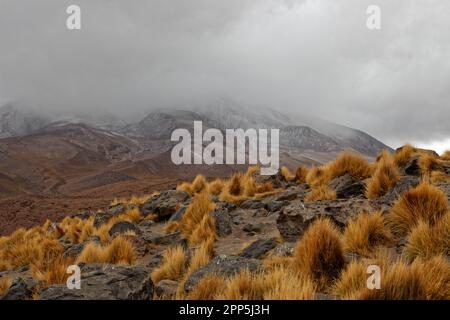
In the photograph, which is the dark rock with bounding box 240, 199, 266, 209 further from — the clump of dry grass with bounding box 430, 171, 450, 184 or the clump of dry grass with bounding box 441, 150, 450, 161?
the clump of dry grass with bounding box 441, 150, 450, 161

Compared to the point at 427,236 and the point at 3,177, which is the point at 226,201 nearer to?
the point at 427,236

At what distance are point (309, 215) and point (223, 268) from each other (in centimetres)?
255

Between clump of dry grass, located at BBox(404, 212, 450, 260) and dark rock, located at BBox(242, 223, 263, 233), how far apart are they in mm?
3954

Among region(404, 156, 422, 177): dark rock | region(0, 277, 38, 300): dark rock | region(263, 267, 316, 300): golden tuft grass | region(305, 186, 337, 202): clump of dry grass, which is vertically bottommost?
region(0, 277, 38, 300): dark rock

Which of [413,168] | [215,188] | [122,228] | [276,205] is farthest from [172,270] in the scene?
[215,188]

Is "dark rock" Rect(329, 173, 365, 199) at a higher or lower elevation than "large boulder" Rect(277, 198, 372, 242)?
higher

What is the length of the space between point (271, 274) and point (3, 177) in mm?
115589

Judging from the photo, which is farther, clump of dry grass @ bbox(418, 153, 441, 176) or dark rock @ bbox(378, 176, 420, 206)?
clump of dry grass @ bbox(418, 153, 441, 176)

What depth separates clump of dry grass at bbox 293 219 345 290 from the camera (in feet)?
16.3

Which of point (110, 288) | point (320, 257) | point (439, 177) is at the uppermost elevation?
point (439, 177)

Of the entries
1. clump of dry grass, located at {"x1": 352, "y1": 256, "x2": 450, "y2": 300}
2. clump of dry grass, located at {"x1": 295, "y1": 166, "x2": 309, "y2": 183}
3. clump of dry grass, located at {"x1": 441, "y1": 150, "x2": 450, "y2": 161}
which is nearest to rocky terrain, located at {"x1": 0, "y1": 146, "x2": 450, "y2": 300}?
clump of dry grass, located at {"x1": 352, "y1": 256, "x2": 450, "y2": 300}

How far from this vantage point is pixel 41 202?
5116 cm

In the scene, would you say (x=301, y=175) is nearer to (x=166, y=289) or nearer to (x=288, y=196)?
(x=288, y=196)

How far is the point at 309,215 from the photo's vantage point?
7551 millimetres
